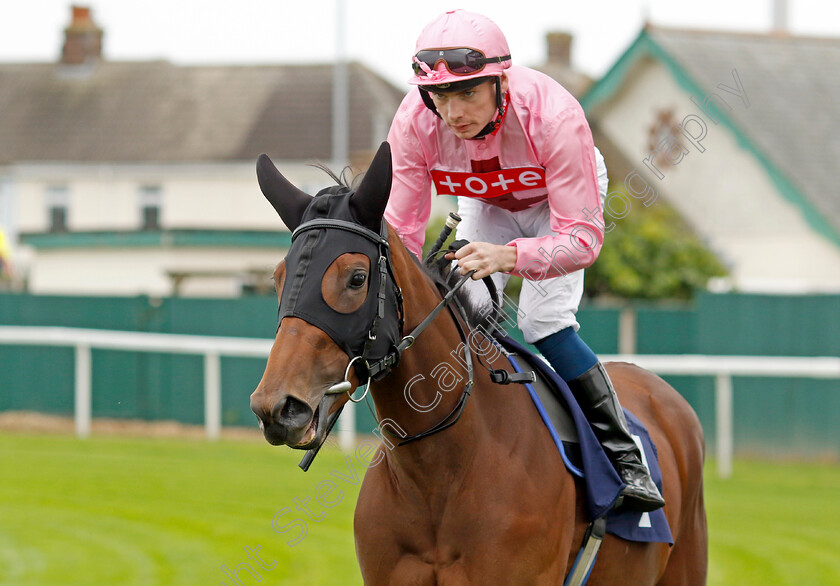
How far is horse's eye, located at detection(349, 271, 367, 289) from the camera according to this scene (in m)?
2.41

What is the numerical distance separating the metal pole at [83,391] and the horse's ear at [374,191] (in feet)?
29.7

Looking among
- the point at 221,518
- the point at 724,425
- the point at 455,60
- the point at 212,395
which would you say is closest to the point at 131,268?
the point at 212,395

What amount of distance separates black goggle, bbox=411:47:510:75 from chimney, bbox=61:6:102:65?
31649 mm

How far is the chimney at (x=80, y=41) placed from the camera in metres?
32.0

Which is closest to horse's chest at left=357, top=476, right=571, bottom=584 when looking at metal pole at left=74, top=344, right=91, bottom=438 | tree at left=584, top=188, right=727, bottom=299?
metal pole at left=74, top=344, right=91, bottom=438

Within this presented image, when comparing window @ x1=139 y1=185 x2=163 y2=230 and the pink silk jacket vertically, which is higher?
window @ x1=139 y1=185 x2=163 y2=230

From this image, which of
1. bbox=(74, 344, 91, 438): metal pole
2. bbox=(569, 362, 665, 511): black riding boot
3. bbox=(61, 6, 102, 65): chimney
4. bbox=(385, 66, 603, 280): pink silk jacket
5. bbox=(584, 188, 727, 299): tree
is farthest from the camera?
bbox=(61, 6, 102, 65): chimney

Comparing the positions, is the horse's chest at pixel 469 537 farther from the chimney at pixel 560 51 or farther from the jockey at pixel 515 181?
the chimney at pixel 560 51

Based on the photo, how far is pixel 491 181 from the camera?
10.2 ft

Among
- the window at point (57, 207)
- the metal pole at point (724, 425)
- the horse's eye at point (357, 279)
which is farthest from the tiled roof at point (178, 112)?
the horse's eye at point (357, 279)

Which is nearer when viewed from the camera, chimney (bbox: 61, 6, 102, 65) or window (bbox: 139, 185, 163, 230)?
window (bbox: 139, 185, 163, 230)

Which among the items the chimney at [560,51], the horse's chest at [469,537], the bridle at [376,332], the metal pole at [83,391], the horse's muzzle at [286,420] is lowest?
the metal pole at [83,391]

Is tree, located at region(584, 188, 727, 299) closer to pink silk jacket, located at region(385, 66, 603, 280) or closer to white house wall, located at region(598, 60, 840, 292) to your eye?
white house wall, located at region(598, 60, 840, 292)

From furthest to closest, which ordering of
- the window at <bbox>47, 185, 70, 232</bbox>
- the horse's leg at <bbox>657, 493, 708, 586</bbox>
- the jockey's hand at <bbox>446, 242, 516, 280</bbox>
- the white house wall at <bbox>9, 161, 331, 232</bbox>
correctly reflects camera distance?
1. the window at <bbox>47, 185, 70, 232</bbox>
2. the white house wall at <bbox>9, 161, 331, 232</bbox>
3. the horse's leg at <bbox>657, 493, 708, 586</bbox>
4. the jockey's hand at <bbox>446, 242, 516, 280</bbox>
